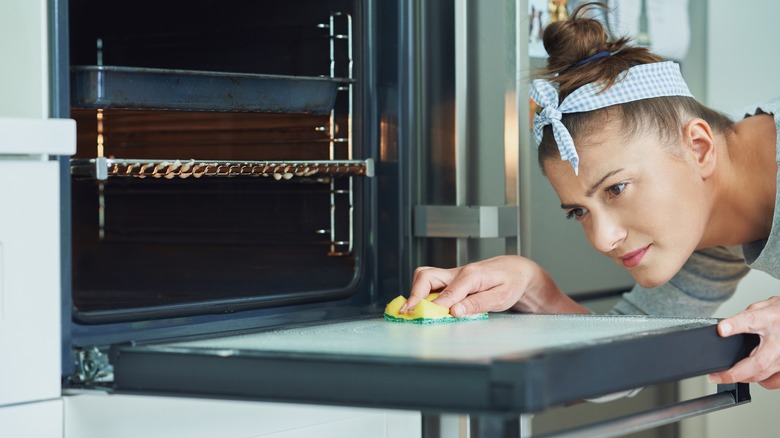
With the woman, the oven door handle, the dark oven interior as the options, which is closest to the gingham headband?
the woman

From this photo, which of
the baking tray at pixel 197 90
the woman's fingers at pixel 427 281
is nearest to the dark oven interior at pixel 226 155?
the baking tray at pixel 197 90

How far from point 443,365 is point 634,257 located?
779 millimetres

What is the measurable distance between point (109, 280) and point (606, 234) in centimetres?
75

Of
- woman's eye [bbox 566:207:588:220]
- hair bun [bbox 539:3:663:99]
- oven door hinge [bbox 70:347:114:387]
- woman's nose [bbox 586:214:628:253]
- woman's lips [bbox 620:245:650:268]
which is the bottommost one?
oven door hinge [bbox 70:347:114:387]

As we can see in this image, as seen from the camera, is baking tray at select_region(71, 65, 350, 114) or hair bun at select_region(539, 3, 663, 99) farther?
hair bun at select_region(539, 3, 663, 99)

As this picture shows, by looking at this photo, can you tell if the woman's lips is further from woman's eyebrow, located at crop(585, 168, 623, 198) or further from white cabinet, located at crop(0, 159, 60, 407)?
white cabinet, located at crop(0, 159, 60, 407)

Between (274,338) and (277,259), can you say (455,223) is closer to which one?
(277,259)

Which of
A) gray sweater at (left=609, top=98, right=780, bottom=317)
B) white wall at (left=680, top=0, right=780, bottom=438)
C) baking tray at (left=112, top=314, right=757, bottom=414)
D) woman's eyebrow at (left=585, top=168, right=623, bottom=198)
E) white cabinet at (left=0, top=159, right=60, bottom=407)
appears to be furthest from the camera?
white wall at (left=680, top=0, right=780, bottom=438)

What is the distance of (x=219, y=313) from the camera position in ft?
4.17

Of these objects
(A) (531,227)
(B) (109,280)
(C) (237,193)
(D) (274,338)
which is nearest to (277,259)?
(C) (237,193)

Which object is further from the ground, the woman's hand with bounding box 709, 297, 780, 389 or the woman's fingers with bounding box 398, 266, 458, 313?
the woman's fingers with bounding box 398, 266, 458, 313

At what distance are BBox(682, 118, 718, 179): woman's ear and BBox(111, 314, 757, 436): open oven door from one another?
1.49 feet

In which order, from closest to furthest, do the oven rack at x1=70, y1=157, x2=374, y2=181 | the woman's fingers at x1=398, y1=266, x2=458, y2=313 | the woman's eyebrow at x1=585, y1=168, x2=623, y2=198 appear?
the oven rack at x1=70, y1=157, x2=374, y2=181, the woman's fingers at x1=398, y1=266, x2=458, y2=313, the woman's eyebrow at x1=585, y1=168, x2=623, y2=198

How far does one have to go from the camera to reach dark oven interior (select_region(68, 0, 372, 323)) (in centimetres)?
136
